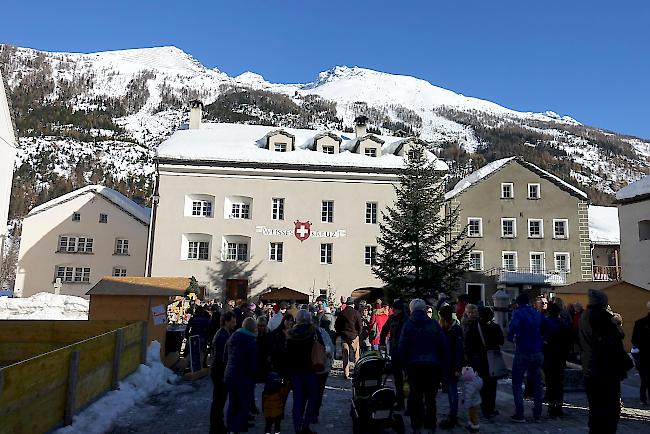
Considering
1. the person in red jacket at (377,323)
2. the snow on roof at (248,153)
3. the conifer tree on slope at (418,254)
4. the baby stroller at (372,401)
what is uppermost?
the snow on roof at (248,153)

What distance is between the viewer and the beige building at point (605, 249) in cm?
3975

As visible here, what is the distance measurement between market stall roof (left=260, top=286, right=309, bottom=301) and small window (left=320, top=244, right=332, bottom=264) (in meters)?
2.82

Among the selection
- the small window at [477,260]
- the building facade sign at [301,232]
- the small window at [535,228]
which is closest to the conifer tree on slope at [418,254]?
the building facade sign at [301,232]

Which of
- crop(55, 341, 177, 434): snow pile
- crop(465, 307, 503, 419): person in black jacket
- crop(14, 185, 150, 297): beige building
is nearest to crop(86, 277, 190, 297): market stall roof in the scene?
crop(55, 341, 177, 434): snow pile

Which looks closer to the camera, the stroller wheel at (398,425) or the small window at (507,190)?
the stroller wheel at (398,425)

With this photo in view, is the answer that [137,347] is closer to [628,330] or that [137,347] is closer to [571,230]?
[628,330]

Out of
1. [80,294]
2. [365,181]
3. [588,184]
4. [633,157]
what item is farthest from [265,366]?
[633,157]

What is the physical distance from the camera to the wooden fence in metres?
5.39

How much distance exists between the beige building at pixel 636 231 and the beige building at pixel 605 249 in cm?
1525

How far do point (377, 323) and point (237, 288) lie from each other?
2061cm

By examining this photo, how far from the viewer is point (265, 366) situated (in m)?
8.26

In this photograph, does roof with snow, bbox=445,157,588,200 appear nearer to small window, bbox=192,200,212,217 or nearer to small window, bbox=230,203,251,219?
small window, bbox=230,203,251,219

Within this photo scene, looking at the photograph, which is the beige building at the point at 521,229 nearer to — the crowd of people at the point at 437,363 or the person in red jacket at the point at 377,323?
the person in red jacket at the point at 377,323

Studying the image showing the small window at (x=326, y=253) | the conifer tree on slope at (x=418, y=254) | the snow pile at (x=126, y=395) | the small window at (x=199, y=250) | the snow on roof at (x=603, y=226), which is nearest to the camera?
the snow pile at (x=126, y=395)
